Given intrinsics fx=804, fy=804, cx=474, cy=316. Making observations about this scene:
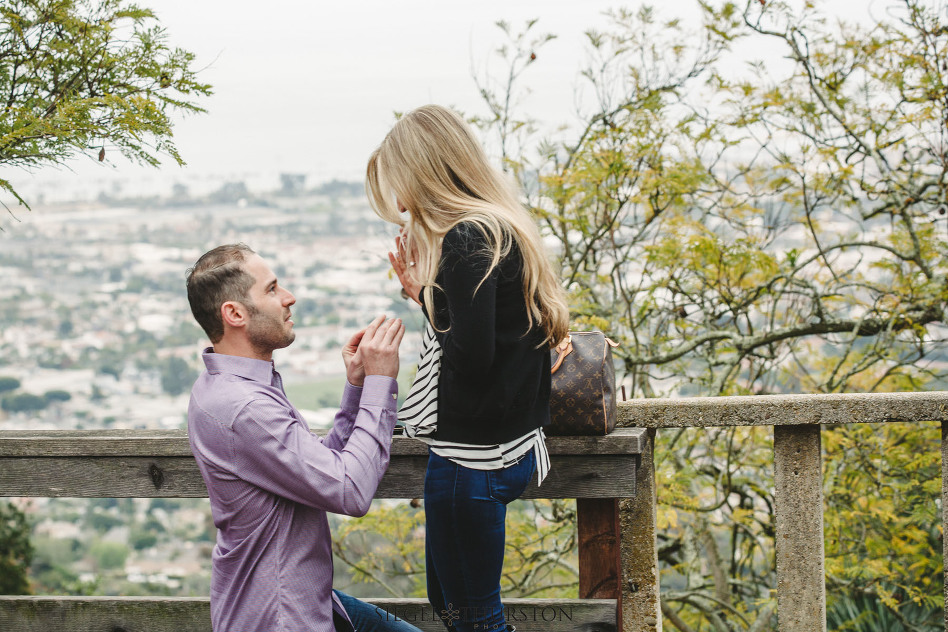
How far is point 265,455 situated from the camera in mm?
1774

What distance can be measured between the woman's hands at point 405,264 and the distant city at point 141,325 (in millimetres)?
10706

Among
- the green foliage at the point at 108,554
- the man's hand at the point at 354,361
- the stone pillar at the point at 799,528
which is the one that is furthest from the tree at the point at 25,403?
the stone pillar at the point at 799,528

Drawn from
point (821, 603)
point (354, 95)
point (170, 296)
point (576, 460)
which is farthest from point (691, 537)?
point (170, 296)

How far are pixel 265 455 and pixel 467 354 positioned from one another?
1.64ft

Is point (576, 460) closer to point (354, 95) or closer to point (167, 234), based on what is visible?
point (354, 95)

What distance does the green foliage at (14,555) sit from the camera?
862 cm

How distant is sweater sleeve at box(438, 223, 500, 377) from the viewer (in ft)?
5.90

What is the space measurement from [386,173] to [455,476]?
0.76 metres

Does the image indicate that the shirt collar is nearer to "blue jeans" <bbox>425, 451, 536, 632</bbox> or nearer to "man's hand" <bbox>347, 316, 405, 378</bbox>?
"man's hand" <bbox>347, 316, 405, 378</bbox>

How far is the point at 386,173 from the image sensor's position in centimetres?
199

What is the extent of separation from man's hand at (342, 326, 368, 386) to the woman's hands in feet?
0.41

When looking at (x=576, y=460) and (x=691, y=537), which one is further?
(x=691, y=537)

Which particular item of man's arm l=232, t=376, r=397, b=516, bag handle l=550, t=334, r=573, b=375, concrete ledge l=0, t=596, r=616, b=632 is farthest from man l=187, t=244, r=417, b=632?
concrete ledge l=0, t=596, r=616, b=632

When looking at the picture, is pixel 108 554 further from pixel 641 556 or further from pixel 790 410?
pixel 790 410
